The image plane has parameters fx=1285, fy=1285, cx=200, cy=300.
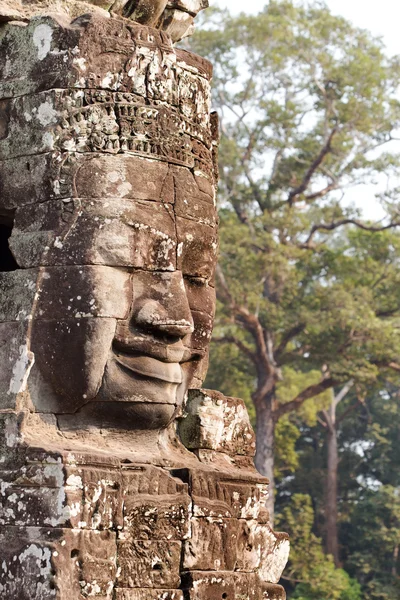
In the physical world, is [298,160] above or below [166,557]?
above

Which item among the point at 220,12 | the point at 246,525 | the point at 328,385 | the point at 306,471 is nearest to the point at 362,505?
the point at 306,471

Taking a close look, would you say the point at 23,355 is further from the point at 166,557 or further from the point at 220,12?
the point at 220,12

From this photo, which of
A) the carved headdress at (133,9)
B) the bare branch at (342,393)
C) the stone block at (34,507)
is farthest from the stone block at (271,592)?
the bare branch at (342,393)

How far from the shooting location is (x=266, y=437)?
2616 centimetres

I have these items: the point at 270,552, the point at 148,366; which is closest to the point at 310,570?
the point at 270,552

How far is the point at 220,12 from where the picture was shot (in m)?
30.9

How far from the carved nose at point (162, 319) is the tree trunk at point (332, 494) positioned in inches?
979

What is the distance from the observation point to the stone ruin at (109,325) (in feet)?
19.5

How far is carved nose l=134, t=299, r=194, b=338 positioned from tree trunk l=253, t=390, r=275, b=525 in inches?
779

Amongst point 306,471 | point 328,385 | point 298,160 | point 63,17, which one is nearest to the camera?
point 63,17

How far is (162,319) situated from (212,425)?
84 centimetres

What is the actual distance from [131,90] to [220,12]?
990 inches

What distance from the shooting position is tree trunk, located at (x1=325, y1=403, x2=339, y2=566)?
3059 cm

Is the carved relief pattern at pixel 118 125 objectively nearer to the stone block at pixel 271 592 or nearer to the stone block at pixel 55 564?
the stone block at pixel 55 564
